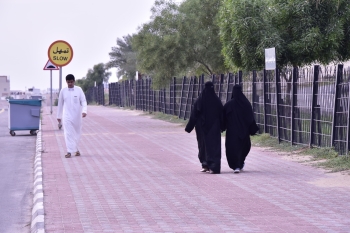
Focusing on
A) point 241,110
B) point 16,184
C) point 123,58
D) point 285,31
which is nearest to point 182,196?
Result: point 241,110

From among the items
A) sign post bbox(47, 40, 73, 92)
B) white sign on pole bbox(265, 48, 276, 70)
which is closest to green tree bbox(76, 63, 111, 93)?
sign post bbox(47, 40, 73, 92)

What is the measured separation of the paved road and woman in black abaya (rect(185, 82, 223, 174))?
3245mm

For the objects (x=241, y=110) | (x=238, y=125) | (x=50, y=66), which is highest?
(x=50, y=66)

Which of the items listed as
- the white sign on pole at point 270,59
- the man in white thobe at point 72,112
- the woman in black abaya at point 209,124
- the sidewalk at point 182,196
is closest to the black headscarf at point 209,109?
the woman in black abaya at point 209,124

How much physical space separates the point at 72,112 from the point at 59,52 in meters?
A: 6.06

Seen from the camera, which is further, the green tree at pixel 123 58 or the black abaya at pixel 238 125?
the green tree at pixel 123 58

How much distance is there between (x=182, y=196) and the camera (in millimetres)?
9836

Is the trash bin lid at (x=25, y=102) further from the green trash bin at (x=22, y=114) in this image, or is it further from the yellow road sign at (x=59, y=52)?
the yellow road sign at (x=59, y=52)

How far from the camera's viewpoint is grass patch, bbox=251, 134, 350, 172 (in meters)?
12.7

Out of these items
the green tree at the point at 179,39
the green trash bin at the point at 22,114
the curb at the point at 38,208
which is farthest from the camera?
the green tree at the point at 179,39

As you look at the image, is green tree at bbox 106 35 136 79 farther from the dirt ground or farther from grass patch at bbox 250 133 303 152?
the dirt ground

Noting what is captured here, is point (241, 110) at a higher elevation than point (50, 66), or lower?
lower

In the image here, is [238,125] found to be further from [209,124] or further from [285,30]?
[285,30]

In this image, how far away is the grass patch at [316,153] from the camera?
12.7 metres
